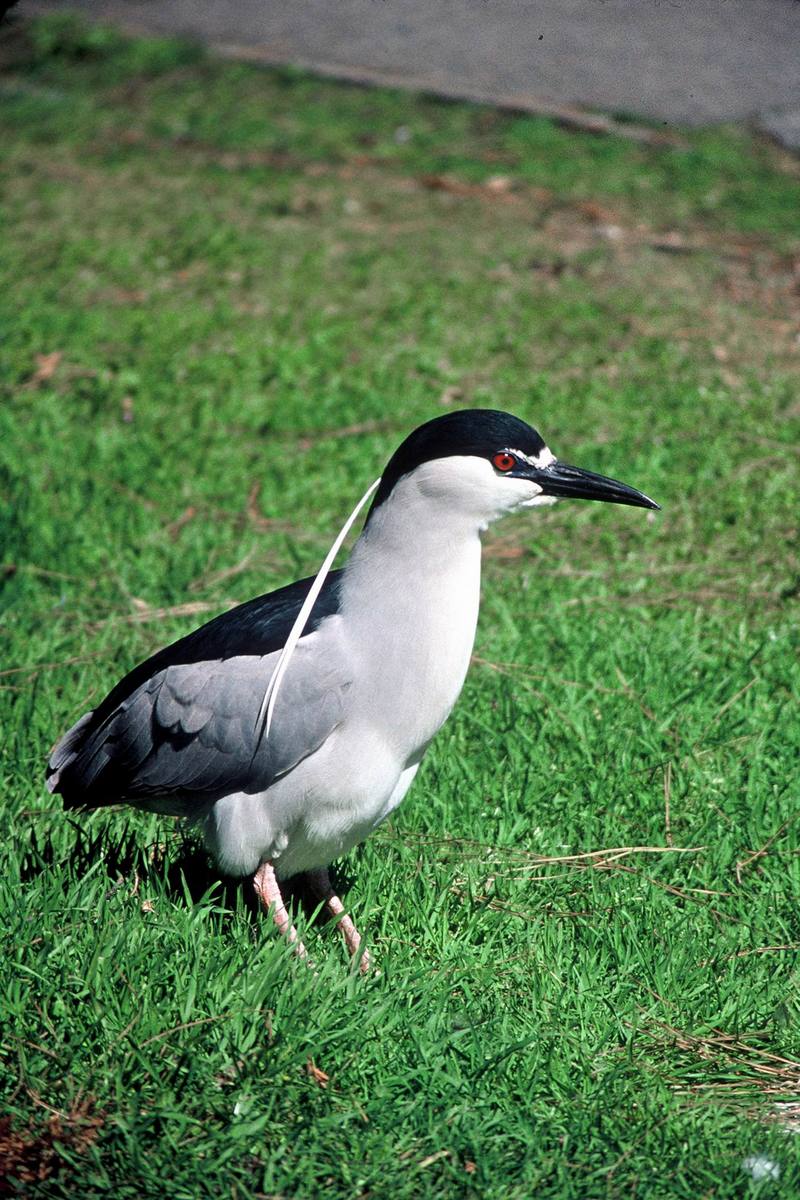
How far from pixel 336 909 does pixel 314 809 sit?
1.29ft

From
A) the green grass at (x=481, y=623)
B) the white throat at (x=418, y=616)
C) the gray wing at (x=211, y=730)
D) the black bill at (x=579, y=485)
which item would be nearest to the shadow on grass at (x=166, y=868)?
the green grass at (x=481, y=623)

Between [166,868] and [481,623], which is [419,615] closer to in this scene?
[166,868]

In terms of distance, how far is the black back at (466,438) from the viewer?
3.19m

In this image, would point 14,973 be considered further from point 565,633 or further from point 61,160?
point 61,160

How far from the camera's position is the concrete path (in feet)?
29.6

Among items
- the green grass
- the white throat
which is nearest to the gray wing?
the white throat

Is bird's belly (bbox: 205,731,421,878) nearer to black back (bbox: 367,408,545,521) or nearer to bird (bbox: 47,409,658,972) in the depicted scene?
bird (bbox: 47,409,658,972)

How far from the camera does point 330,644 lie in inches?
130

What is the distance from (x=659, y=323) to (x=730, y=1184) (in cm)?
487

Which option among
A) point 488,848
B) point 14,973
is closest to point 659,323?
point 488,848

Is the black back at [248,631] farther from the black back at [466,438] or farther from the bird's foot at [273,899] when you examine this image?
the bird's foot at [273,899]

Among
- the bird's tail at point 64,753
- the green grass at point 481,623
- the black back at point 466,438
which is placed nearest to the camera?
the green grass at point 481,623

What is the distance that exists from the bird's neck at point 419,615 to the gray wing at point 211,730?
112 mm

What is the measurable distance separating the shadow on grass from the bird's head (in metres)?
1.10
